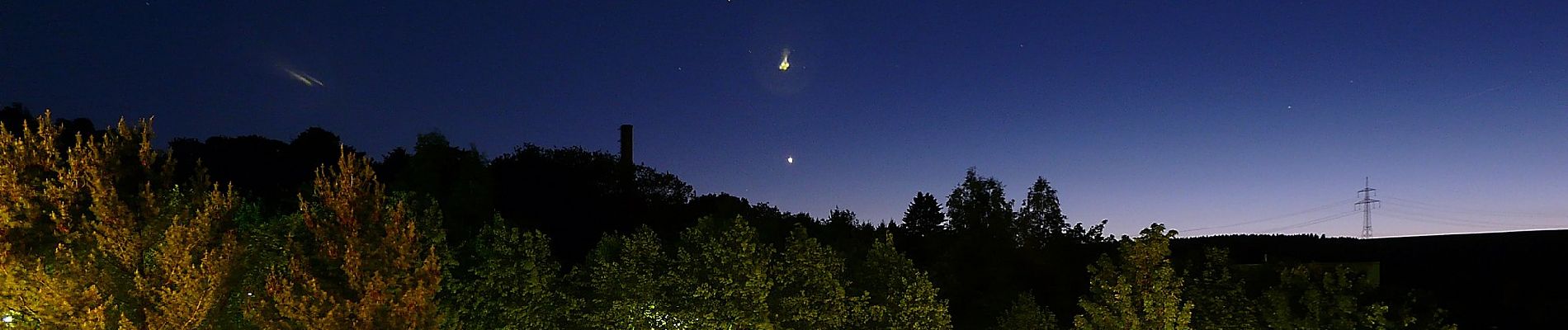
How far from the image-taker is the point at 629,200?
1293 inches

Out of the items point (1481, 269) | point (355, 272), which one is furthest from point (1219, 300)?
→ point (1481, 269)

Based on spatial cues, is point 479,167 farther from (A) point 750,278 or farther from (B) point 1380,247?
(B) point 1380,247

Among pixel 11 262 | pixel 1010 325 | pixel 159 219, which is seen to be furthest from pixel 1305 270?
pixel 11 262

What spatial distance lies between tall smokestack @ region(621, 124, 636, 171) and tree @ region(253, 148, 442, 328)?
24.3 metres

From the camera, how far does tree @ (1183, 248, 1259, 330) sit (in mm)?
14891

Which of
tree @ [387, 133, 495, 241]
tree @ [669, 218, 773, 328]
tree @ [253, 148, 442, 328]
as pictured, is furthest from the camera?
tree @ [387, 133, 495, 241]

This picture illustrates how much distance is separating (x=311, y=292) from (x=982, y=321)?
54.1 ft

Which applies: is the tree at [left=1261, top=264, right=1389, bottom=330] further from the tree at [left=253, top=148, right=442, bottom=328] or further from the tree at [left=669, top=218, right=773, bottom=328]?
the tree at [left=253, top=148, right=442, bottom=328]

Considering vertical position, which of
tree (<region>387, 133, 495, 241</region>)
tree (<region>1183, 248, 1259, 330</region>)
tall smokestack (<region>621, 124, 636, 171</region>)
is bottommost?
tree (<region>1183, 248, 1259, 330</region>)

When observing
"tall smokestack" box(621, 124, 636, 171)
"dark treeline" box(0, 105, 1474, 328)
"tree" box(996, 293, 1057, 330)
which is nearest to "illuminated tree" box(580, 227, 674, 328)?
"dark treeline" box(0, 105, 1474, 328)

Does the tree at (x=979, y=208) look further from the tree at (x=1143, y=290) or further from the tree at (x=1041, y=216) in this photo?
the tree at (x=1143, y=290)

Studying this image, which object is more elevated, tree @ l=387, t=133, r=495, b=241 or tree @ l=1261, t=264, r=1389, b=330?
tree @ l=387, t=133, r=495, b=241

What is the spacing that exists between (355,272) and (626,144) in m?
26.2

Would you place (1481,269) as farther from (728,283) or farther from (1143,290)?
(728,283)
